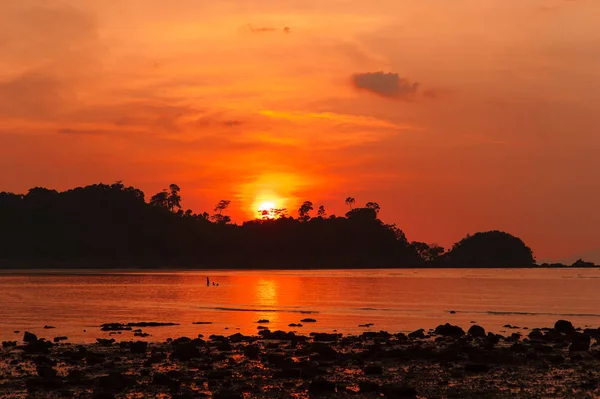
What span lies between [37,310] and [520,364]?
58917 mm

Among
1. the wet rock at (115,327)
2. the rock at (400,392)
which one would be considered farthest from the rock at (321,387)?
the wet rock at (115,327)

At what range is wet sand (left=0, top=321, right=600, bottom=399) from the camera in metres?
30.1

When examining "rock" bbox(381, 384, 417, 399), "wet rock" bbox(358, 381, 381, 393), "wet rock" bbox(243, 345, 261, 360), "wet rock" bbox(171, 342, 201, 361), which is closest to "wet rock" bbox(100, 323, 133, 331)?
"wet rock" bbox(171, 342, 201, 361)

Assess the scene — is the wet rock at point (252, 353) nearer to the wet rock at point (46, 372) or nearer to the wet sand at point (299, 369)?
the wet sand at point (299, 369)

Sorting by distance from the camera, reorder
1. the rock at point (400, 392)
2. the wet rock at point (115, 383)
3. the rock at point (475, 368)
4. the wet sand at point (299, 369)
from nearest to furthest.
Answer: the rock at point (400, 392) → the wet sand at point (299, 369) → the wet rock at point (115, 383) → the rock at point (475, 368)

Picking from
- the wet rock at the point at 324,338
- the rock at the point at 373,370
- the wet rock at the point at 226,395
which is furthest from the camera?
the wet rock at the point at 324,338

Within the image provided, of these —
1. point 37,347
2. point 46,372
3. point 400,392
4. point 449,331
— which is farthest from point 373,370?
point 449,331

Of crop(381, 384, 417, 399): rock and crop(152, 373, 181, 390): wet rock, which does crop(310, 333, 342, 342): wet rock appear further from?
crop(381, 384, 417, 399): rock

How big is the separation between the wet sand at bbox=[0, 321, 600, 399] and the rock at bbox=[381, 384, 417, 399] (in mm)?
44

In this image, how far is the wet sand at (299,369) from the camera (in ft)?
98.6

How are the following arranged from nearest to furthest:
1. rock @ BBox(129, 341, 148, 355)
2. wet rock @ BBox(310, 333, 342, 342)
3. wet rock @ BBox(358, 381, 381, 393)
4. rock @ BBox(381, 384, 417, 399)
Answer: rock @ BBox(381, 384, 417, 399), wet rock @ BBox(358, 381, 381, 393), rock @ BBox(129, 341, 148, 355), wet rock @ BBox(310, 333, 342, 342)

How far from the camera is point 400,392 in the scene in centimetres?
2927

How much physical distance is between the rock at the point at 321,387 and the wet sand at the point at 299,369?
0.04 m

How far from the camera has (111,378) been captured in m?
30.9
